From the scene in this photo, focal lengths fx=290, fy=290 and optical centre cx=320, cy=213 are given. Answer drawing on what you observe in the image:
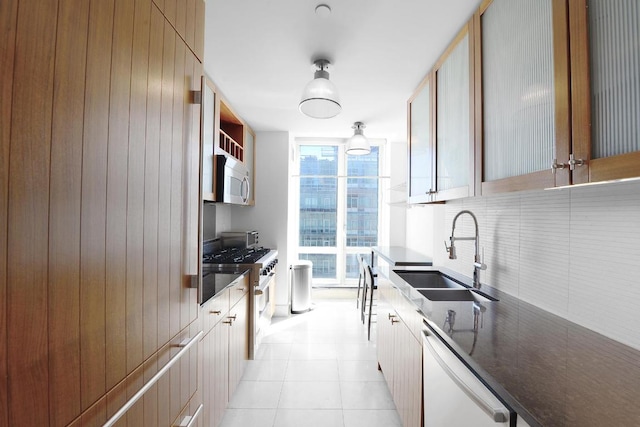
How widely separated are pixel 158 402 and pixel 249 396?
1.38m

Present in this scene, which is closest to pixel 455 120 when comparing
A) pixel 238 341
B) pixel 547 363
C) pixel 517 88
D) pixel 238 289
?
pixel 517 88

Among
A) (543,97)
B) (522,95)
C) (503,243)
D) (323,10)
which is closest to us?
(543,97)

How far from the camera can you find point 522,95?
3.82 ft

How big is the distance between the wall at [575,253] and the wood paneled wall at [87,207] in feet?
5.21

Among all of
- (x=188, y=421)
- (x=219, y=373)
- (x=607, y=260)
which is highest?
(x=607, y=260)

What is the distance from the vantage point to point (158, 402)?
3.33ft

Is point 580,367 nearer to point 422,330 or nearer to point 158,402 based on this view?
point 422,330

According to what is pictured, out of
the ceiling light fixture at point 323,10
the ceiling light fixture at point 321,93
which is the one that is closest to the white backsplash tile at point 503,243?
the ceiling light fixture at point 321,93

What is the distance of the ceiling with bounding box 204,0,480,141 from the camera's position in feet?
5.10

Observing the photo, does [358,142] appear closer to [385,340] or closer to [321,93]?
[321,93]

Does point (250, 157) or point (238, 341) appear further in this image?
point (250, 157)

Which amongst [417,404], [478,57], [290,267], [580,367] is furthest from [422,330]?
[290,267]

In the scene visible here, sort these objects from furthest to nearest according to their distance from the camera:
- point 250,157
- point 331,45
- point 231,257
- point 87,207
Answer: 1. point 250,157
2. point 231,257
3. point 331,45
4. point 87,207

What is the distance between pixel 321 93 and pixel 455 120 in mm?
902
